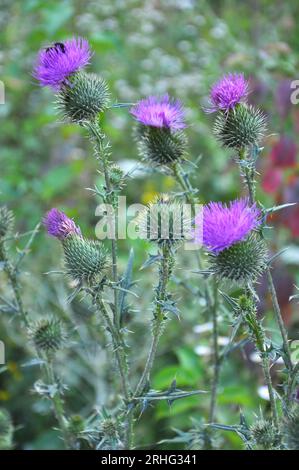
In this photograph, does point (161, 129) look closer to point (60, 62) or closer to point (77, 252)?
point (60, 62)

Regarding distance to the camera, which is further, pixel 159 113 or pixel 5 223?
pixel 5 223

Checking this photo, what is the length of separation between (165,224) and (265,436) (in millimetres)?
713

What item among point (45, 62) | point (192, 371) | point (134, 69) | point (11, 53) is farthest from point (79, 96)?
point (134, 69)

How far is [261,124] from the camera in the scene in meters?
2.21

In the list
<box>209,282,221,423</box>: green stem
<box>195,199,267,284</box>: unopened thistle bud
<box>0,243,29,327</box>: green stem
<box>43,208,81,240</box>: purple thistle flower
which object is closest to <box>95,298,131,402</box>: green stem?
<box>43,208,81,240</box>: purple thistle flower

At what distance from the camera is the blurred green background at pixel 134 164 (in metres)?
3.52

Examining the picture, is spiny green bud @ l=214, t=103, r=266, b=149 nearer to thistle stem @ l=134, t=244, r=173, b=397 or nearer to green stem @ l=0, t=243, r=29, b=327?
thistle stem @ l=134, t=244, r=173, b=397

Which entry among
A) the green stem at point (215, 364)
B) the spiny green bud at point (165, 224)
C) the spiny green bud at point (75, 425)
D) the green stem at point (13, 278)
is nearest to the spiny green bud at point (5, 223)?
the green stem at point (13, 278)

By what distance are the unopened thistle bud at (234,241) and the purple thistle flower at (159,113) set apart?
1.56 ft

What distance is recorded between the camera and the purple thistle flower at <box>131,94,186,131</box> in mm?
2217

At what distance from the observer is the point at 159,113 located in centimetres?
224

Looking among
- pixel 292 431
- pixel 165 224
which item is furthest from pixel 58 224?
pixel 292 431

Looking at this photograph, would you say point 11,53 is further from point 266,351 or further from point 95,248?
point 266,351

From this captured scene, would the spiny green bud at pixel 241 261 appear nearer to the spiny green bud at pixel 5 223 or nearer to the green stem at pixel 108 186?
the green stem at pixel 108 186
